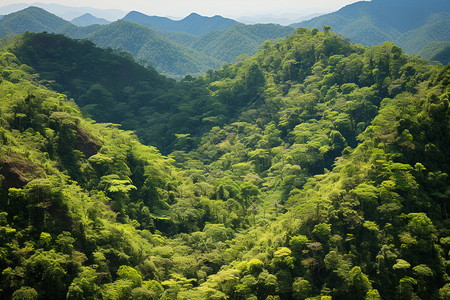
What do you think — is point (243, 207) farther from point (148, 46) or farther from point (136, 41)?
point (136, 41)

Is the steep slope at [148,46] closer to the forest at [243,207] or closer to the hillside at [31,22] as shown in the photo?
the hillside at [31,22]

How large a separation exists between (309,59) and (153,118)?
2958cm

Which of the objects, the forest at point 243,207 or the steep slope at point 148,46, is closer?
the forest at point 243,207

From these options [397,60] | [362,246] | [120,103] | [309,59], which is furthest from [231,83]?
[362,246]

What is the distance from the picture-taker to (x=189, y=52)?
179500 millimetres

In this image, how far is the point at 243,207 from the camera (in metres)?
36.9

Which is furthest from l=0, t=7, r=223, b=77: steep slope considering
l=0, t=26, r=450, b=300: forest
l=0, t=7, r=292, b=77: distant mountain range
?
l=0, t=26, r=450, b=300: forest

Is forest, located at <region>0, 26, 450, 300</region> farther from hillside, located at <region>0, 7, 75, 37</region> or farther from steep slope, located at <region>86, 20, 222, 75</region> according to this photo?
hillside, located at <region>0, 7, 75, 37</region>

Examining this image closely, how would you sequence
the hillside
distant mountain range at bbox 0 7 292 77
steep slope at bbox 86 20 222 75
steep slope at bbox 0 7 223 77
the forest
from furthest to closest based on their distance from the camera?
the hillside
distant mountain range at bbox 0 7 292 77
steep slope at bbox 0 7 223 77
steep slope at bbox 86 20 222 75
the forest

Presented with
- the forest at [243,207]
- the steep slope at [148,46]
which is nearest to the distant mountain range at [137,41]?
the steep slope at [148,46]

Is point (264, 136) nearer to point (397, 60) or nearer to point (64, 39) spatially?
point (397, 60)

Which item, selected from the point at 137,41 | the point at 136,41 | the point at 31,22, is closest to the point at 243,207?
the point at 136,41

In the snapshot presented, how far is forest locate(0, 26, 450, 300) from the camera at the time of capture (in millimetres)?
20094

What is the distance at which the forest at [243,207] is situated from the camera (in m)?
20.1
